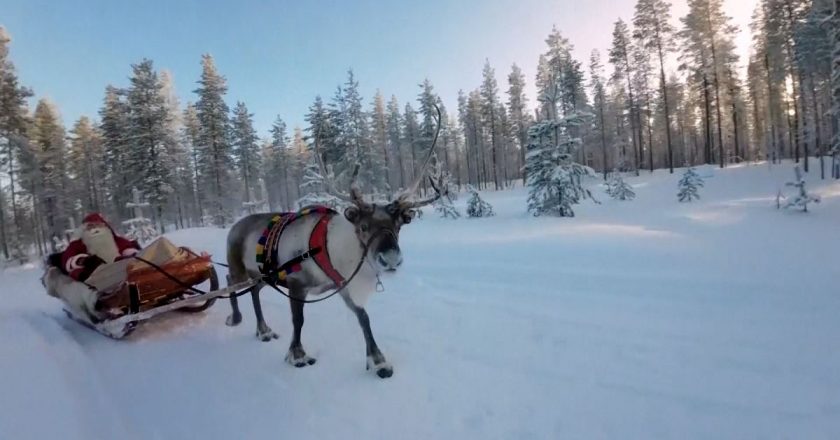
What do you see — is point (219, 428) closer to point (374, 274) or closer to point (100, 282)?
point (374, 274)

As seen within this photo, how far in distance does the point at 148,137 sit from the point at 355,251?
35.9 m

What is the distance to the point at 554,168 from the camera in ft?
63.3

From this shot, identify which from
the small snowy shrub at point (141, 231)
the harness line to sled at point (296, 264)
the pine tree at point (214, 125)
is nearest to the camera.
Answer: the harness line to sled at point (296, 264)

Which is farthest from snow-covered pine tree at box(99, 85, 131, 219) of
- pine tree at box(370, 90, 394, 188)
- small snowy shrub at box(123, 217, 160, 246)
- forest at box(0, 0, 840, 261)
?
pine tree at box(370, 90, 394, 188)

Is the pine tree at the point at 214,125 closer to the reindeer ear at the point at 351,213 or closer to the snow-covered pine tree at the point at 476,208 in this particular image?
the snow-covered pine tree at the point at 476,208

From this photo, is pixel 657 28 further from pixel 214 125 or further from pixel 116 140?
pixel 116 140

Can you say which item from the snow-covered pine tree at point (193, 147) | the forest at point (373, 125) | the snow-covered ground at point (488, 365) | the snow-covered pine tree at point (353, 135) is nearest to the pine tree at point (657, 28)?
the forest at point (373, 125)

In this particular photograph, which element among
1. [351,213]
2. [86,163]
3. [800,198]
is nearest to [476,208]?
[800,198]

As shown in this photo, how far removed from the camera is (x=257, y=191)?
6612cm

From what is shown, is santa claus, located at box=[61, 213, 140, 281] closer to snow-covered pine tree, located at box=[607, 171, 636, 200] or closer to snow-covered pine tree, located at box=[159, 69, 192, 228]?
snow-covered pine tree, located at box=[607, 171, 636, 200]

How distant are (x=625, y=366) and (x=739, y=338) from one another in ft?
5.03

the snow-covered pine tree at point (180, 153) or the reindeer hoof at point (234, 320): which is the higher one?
the snow-covered pine tree at point (180, 153)

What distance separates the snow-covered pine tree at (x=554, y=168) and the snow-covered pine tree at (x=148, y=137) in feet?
94.7

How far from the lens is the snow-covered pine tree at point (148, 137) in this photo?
1288 inches
